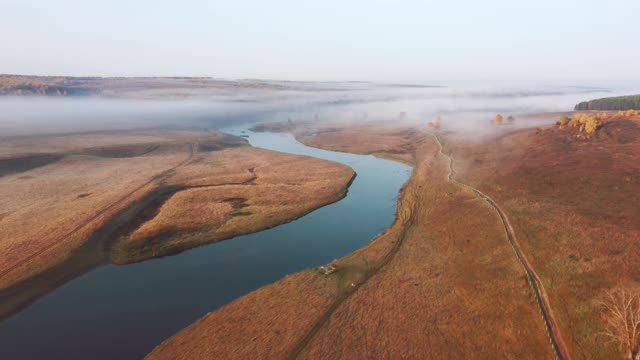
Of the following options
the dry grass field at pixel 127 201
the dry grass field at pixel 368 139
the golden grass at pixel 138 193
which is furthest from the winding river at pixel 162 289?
the dry grass field at pixel 368 139

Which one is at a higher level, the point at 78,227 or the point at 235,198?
the point at 78,227

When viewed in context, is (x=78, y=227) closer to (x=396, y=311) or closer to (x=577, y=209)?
(x=396, y=311)

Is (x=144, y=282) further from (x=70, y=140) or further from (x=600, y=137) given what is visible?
(x=70, y=140)

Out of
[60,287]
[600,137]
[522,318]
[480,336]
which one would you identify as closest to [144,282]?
[60,287]

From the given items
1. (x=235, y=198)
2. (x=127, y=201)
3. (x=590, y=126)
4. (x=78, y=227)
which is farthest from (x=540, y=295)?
(x=590, y=126)

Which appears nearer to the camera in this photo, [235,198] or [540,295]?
[540,295]

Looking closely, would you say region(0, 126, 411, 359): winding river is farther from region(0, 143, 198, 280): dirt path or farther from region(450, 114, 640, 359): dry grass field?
region(450, 114, 640, 359): dry grass field

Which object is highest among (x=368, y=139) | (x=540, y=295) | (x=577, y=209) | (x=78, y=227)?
(x=577, y=209)
